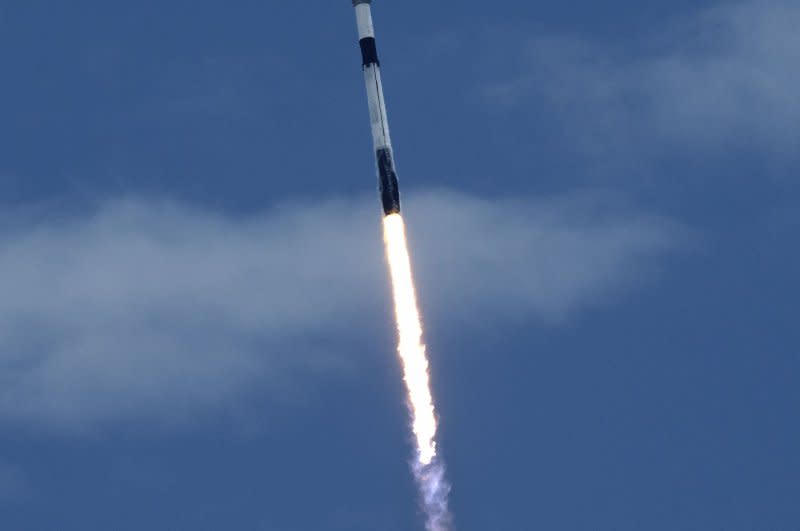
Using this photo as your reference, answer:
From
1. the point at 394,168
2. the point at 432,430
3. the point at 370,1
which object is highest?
the point at 370,1

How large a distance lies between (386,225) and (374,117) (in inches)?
223

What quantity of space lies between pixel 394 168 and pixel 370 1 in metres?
9.91

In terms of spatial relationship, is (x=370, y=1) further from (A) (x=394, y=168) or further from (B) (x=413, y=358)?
(B) (x=413, y=358)

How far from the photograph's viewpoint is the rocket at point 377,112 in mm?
134750

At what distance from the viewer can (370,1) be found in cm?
13975

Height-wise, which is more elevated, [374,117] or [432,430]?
[374,117]

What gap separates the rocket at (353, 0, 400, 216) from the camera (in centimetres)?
13475

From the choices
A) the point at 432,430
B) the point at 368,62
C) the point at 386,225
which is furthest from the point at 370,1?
the point at 432,430

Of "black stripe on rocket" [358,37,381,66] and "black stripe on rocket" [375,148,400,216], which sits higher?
"black stripe on rocket" [358,37,381,66]

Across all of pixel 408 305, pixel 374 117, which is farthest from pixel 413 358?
pixel 374 117

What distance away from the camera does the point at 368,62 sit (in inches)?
5408

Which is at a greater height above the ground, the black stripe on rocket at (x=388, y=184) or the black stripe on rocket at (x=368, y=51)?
the black stripe on rocket at (x=368, y=51)

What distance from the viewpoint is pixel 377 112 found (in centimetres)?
13625

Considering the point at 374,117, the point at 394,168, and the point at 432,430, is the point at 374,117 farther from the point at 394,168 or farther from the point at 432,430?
the point at 432,430
